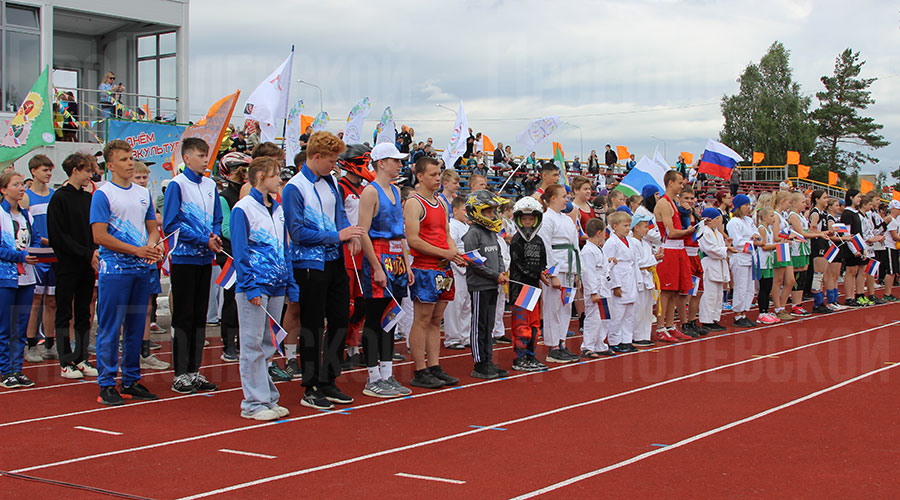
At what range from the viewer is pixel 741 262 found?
1327 centimetres

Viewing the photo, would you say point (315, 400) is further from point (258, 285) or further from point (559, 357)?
point (559, 357)

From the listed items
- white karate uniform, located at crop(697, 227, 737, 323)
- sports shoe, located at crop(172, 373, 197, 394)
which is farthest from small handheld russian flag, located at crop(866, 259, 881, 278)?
sports shoe, located at crop(172, 373, 197, 394)

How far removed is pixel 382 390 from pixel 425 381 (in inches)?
23.1

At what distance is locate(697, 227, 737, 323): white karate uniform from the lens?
12.4 metres

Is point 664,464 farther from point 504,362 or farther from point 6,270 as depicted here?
point 6,270

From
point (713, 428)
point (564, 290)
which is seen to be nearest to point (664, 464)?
point (713, 428)

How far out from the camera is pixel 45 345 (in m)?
9.61

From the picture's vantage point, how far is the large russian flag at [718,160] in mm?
15688

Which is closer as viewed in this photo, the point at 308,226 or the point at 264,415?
the point at 264,415

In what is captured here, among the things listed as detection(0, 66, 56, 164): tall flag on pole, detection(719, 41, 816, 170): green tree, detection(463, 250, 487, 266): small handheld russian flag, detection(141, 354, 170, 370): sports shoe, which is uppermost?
detection(719, 41, 816, 170): green tree

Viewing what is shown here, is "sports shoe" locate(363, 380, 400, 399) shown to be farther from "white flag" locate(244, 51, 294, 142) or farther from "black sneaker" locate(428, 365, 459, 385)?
"white flag" locate(244, 51, 294, 142)

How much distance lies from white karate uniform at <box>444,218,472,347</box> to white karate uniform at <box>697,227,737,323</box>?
3630 millimetres

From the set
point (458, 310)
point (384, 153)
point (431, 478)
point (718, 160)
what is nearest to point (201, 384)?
point (384, 153)

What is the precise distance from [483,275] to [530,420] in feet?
7.33
